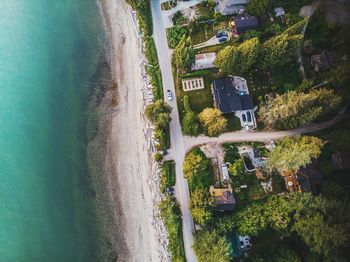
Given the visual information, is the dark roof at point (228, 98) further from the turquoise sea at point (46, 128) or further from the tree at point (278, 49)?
the turquoise sea at point (46, 128)

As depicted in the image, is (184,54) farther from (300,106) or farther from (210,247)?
(210,247)

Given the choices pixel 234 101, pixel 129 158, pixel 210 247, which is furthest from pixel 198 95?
pixel 210 247

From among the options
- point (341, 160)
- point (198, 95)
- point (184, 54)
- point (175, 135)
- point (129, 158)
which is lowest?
point (341, 160)

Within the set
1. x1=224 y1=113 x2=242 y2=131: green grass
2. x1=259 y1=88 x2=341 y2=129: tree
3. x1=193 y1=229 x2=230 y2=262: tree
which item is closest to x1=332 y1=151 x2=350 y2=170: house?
x1=259 y1=88 x2=341 y2=129: tree

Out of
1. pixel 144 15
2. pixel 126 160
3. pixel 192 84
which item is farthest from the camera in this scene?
pixel 144 15

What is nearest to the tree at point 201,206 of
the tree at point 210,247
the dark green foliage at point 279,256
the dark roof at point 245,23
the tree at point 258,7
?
the tree at point 210,247
